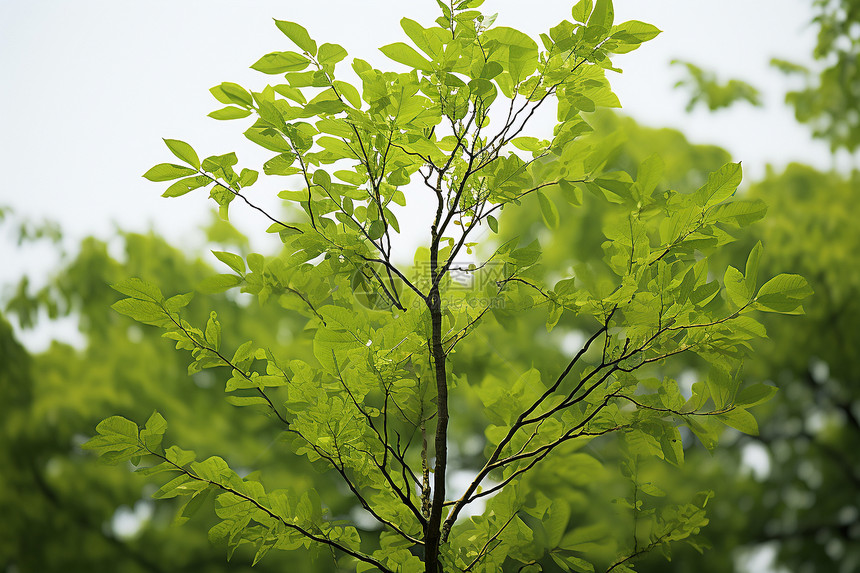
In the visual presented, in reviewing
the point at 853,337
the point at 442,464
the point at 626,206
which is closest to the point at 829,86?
the point at 853,337

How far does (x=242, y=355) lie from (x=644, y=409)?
1.95ft

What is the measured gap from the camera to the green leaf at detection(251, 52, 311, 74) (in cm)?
73

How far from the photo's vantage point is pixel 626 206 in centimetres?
87

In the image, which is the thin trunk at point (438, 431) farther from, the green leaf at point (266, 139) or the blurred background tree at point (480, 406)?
the blurred background tree at point (480, 406)

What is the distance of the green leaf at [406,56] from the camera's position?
733 millimetres

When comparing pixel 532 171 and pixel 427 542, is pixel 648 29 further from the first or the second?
pixel 427 542

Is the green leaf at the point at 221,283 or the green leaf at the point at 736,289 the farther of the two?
the green leaf at the point at 221,283

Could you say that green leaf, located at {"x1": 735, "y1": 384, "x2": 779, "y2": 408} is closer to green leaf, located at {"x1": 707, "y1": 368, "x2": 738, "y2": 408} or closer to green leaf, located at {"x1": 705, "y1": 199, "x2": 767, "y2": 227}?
green leaf, located at {"x1": 707, "y1": 368, "x2": 738, "y2": 408}

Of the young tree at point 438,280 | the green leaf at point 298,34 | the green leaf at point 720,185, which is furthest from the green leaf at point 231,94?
the green leaf at point 720,185

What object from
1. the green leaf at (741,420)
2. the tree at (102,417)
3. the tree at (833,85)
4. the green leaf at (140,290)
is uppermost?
the tree at (833,85)

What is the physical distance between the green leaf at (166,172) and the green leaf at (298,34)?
24 cm

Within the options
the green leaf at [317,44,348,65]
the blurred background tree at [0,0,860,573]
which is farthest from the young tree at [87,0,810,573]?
the blurred background tree at [0,0,860,573]

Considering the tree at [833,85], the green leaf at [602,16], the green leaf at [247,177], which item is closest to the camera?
the green leaf at [602,16]

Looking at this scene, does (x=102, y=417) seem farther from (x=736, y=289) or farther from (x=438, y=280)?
(x=736, y=289)
